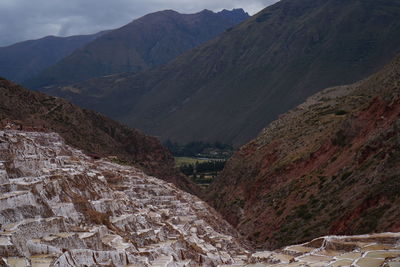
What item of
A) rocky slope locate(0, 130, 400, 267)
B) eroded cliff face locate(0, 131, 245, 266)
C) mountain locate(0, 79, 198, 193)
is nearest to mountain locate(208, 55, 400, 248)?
rocky slope locate(0, 130, 400, 267)

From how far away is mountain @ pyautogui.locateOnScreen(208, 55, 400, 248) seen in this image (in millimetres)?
50688

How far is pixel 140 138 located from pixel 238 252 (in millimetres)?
88043

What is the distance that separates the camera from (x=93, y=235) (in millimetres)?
28703

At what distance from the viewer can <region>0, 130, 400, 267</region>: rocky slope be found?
85.6 ft

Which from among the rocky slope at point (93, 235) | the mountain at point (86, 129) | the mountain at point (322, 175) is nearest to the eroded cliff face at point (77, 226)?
the rocky slope at point (93, 235)

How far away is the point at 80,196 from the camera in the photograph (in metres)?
37.0

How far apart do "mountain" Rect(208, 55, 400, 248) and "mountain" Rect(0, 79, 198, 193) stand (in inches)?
781

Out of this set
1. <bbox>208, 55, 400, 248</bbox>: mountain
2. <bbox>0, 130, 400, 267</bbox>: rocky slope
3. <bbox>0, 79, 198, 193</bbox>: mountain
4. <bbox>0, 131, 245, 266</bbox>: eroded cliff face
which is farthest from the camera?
<bbox>0, 79, 198, 193</bbox>: mountain

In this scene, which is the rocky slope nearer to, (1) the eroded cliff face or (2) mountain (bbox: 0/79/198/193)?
(1) the eroded cliff face

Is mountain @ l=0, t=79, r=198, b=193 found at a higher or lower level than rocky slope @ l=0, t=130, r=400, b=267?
higher

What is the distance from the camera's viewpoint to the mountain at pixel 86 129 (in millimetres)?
99375

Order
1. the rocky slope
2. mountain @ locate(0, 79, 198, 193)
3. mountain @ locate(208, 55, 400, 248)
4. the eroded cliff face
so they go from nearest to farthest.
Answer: the eroded cliff face < the rocky slope < mountain @ locate(208, 55, 400, 248) < mountain @ locate(0, 79, 198, 193)

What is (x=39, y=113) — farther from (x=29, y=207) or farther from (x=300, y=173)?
(x=29, y=207)

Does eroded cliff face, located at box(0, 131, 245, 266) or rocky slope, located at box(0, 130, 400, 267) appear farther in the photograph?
rocky slope, located at box(0, 130, 400, 267)
